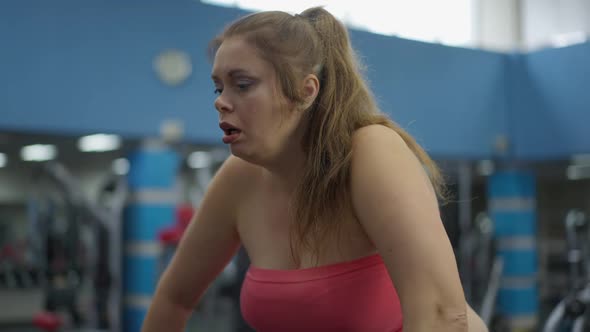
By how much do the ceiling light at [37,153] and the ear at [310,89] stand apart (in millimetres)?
9356

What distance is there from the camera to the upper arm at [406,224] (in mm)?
861

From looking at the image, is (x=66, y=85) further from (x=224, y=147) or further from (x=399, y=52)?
(x=399, y=52)

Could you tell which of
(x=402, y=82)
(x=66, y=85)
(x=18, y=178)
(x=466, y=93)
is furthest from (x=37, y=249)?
(x=466, y=93)

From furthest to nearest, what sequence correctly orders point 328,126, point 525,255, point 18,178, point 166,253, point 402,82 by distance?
point 18,178 → point 525,255 → point 402,82 → point 166,253 → point 328,126

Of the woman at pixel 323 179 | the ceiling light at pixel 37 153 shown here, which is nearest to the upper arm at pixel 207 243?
the woman at pixel 323 179

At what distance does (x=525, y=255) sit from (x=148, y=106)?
491cm

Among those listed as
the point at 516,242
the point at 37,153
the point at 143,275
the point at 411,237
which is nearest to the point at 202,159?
the point at 143,275

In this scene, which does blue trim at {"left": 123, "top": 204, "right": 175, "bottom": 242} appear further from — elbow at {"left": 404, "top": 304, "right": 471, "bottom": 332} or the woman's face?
elbow at {"left": 404, "top": 304, "right": 471, "bottom": 332}

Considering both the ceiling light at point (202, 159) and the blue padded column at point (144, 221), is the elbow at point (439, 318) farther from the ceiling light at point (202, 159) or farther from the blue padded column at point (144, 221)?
the ceiling light at point (202, 159)

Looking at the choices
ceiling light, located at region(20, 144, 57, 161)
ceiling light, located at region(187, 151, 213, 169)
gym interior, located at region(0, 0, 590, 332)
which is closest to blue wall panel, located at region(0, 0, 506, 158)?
gym interior, located at region(0, 0, 590, 332)

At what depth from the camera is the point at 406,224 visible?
875 mm

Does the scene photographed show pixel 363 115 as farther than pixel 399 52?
No

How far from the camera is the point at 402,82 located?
8.12m

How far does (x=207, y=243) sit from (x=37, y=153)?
999cm
